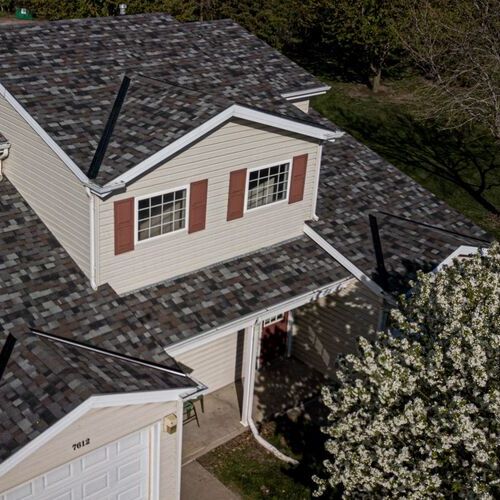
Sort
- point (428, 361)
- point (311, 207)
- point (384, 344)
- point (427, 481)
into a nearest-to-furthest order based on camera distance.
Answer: point (427, 481) < point (428, 361) < point (384, 344) < point (311, 207)

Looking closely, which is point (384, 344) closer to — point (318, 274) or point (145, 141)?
point (318, 274)

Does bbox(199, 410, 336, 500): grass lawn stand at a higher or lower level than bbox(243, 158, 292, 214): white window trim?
lower

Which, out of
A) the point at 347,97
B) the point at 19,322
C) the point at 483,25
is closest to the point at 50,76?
the point at 19,322

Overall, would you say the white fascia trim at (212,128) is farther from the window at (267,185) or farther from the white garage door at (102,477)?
the white garage door at (102,477)

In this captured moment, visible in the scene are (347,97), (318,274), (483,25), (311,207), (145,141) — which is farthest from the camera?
(347,97)

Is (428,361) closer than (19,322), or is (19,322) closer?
(428,361)

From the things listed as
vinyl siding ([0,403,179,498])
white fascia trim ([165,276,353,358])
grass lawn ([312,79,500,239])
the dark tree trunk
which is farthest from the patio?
the dark tree trunk

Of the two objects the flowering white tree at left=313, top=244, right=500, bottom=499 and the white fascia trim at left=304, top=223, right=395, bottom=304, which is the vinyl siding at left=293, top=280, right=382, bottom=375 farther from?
the flowering white tree at left=313, top=244, right=500, bottom=499
